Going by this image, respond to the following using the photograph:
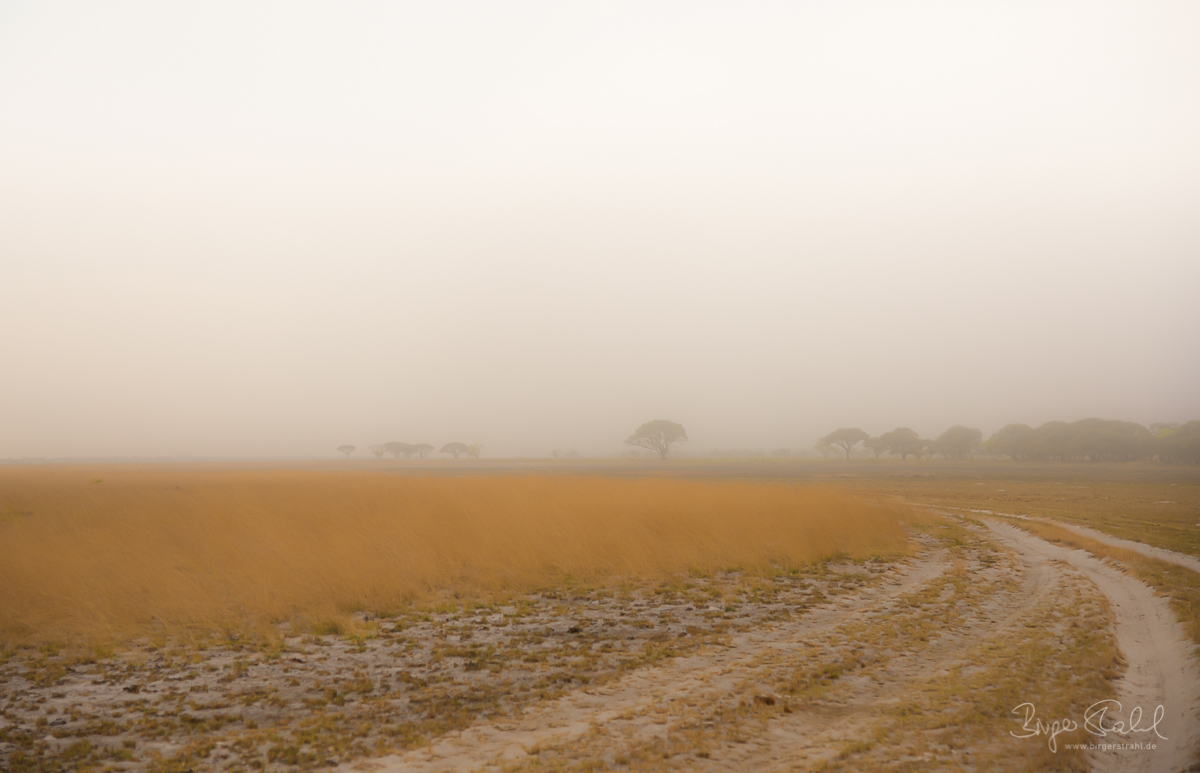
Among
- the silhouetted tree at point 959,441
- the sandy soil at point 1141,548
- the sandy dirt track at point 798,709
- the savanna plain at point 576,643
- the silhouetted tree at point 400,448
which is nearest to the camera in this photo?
the sandy dirt track at point 798,709

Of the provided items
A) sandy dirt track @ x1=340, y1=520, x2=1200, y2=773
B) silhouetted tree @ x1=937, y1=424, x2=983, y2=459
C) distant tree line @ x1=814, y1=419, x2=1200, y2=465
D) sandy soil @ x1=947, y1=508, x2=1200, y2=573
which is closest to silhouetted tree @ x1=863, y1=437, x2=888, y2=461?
distant tree line @ x1=814, y1=419, x2=1200, y2=465

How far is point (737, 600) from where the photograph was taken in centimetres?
996

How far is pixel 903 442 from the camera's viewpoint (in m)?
108

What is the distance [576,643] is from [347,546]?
6.48 meters

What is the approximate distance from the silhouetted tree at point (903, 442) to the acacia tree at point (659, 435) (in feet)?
130

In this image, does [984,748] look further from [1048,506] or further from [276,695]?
[1048,506]

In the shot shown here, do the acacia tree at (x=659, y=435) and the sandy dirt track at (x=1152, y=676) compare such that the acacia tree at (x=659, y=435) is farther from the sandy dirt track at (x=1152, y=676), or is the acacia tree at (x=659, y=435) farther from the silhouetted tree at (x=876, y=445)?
the sandy dirt track at (x=1152, y=676)

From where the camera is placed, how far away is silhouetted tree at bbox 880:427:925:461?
354ft

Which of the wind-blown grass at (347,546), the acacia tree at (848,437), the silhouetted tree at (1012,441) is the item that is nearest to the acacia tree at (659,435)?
the acacia tree at (848,437)

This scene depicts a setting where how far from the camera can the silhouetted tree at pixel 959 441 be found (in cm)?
10519

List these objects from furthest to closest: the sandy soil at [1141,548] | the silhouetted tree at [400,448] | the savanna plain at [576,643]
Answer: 1. the silhouetted tree at [400,448]
2. the sandy soil at [1141,548]
3. the savanna plain at [576,643]

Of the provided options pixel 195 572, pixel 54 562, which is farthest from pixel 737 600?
pixel 54 562

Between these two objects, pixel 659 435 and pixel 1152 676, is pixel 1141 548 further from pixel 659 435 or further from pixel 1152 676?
pixel 659 435

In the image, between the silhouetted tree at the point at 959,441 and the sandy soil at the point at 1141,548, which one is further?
the silhouetted tree at the point at 959,441
